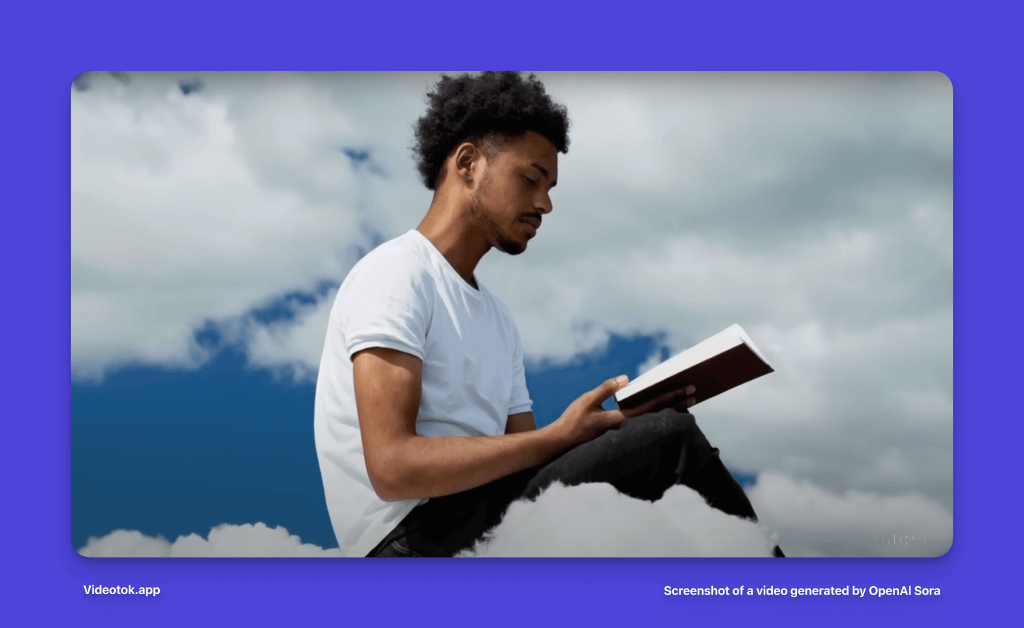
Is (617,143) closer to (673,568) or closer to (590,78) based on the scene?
(590,78)

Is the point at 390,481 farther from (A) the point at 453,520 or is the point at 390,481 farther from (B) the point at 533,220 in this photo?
(B) the point at 533,220

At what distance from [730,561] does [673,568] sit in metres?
0.15

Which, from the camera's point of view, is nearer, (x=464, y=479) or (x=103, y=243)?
(x=464, y=479)

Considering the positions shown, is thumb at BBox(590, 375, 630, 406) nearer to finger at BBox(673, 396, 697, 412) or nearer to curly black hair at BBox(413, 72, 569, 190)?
finger at BBox(673, 396, 697, 412)

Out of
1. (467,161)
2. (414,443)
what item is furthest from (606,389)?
(467,161)

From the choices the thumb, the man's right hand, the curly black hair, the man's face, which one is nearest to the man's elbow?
the man's right hand

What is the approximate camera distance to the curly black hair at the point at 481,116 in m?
2.39

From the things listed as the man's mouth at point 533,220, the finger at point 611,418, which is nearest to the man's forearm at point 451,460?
the finger at point 611,418

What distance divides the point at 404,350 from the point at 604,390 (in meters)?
0.49

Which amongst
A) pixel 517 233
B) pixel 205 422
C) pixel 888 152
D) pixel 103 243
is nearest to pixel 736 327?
pixel 517 233

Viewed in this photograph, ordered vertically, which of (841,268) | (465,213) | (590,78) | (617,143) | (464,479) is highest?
(590,78)

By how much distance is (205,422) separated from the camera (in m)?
2.40

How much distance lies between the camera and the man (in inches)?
82.3

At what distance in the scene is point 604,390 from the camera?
218cm
